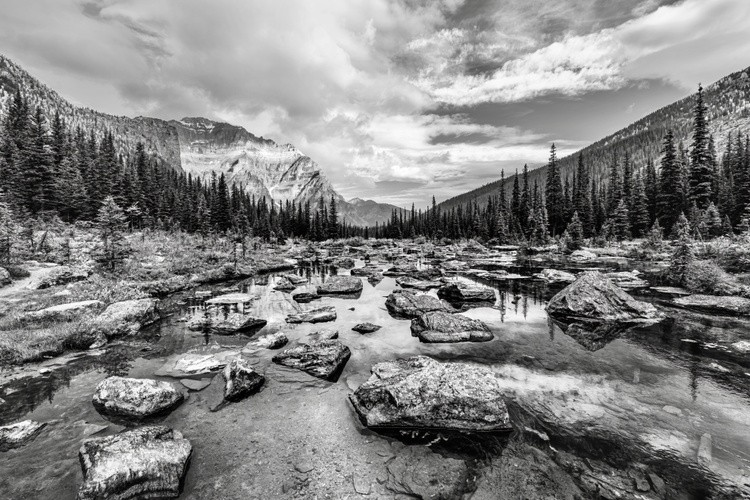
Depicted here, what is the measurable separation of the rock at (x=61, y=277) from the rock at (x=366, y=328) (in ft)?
66.3

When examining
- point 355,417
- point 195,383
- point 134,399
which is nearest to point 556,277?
point 355,417

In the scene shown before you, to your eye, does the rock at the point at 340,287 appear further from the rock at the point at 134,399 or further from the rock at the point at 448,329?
the rock at the point at 134,399

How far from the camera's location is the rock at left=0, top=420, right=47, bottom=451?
711 cm

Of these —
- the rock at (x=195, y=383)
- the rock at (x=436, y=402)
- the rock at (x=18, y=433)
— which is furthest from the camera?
A: the rock at (x=195, y=383)

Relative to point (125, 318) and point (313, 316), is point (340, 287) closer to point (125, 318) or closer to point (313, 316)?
point (313, 316)

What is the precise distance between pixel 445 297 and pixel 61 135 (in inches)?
3156

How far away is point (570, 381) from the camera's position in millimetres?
10156

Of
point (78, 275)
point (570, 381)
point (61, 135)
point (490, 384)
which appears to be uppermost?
point (61, 135)

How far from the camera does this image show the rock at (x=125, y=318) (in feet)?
46.8

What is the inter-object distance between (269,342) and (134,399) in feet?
18.4

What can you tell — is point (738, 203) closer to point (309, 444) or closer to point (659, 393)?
point (659, 393)

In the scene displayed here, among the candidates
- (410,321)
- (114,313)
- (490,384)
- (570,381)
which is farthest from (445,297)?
(114,313)

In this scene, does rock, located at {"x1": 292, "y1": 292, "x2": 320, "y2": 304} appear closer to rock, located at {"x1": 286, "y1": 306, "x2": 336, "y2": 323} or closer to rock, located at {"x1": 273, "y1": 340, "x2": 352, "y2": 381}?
rock, located at {"x1": 286, "y1": 306, "x2": 336, "y2": 323}

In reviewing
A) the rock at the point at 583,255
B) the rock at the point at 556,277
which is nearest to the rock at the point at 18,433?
the rock at the point at 556,277
